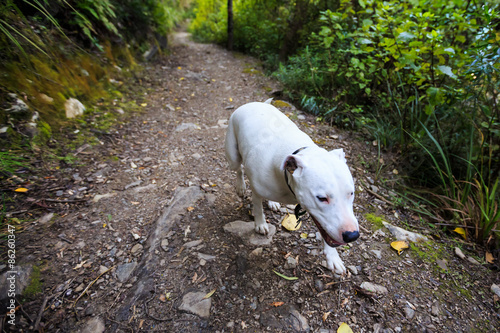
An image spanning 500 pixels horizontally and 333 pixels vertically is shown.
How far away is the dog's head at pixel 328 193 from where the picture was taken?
4.96 feet

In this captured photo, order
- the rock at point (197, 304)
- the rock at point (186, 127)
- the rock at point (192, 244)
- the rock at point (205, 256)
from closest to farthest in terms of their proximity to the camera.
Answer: the rock at point (197, 304) → the rock at point (205, 256) → the rock at point (192, 244) → the rock at point (186, 127)

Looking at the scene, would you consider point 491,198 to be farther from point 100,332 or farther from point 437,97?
point 100,332

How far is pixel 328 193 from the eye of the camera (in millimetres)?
1532

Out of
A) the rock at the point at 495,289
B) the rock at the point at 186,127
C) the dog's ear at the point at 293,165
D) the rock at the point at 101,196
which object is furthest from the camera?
the rock at the point at 186,127

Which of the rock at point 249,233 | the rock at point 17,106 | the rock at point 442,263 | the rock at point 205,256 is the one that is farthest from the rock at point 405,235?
the rock at point 17,106

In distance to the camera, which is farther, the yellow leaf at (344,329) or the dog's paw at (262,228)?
the dog's paw at (262,228)

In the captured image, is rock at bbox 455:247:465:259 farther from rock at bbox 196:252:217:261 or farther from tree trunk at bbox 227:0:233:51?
tree trunk at bbox 227:0:233:51

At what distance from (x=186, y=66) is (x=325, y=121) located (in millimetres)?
5175

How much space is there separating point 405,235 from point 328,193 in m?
1.71

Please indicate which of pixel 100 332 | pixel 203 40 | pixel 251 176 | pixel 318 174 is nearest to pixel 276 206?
pixel 251 176

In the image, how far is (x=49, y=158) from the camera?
114 inches

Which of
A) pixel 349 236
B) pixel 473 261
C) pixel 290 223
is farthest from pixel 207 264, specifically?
pixel 473 261

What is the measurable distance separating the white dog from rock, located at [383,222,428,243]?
0.93 m

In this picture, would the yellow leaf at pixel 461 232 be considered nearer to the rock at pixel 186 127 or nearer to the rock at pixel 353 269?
the rock at pixel 353 269
